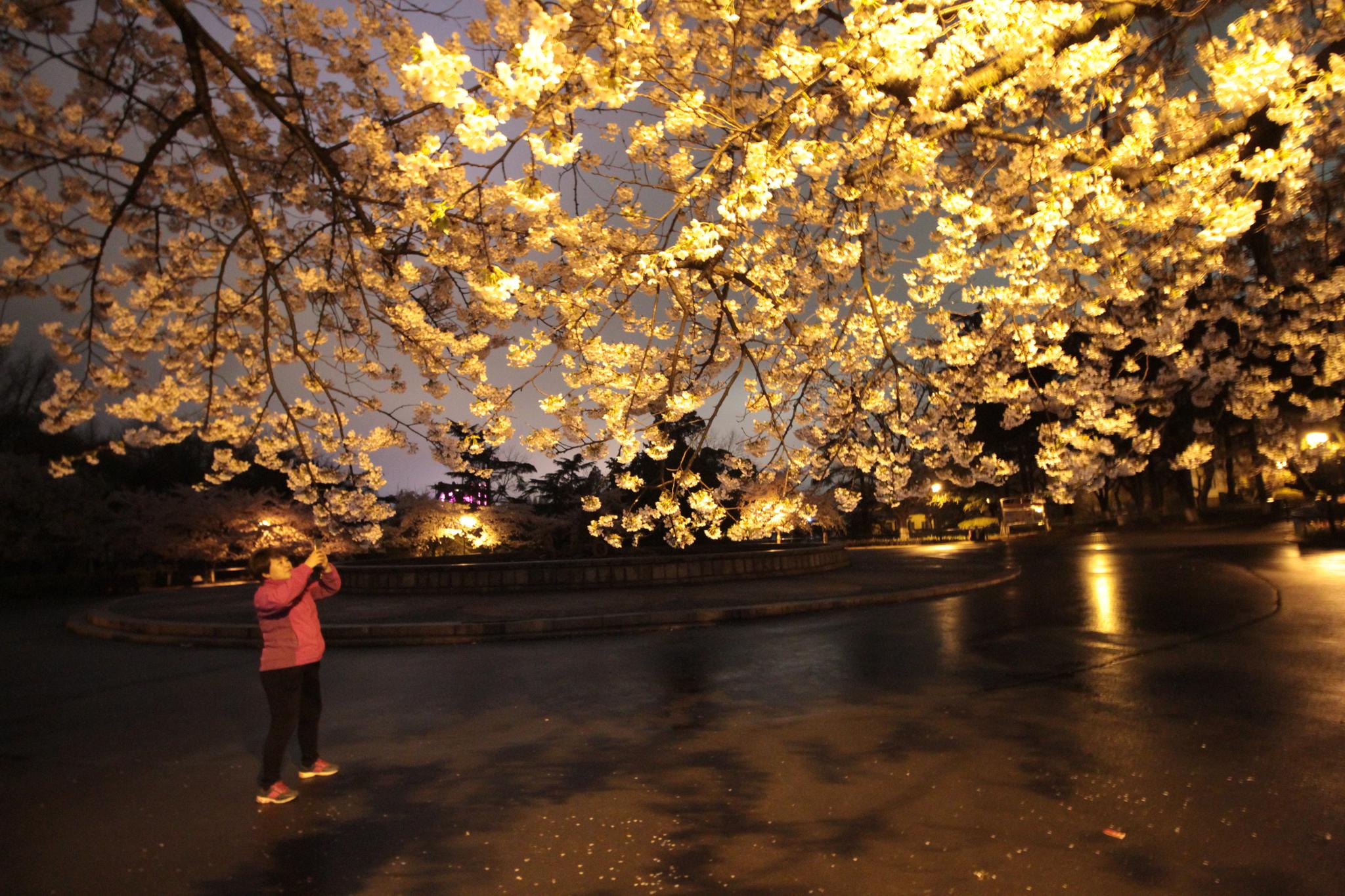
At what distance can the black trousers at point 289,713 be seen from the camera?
16.1 feet

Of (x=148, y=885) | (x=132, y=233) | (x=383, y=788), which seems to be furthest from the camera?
(x=132, y=233)

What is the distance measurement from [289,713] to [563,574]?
40.8ft

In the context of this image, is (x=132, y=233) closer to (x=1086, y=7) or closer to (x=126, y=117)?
(x=126, y=117)

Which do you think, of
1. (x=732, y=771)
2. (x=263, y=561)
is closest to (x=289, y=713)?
(x=263, y=561)

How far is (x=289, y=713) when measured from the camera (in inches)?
201

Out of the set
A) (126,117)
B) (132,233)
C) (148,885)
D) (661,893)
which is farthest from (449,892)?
(132,233)

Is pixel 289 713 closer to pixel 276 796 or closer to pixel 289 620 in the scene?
pixel 276 796

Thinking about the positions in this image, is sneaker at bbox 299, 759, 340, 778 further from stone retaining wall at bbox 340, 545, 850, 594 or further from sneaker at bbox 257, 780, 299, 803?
stone retaining wall at bbox 340, 545, 850, 594

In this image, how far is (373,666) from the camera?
31.4 ft

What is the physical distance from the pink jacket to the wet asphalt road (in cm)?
87

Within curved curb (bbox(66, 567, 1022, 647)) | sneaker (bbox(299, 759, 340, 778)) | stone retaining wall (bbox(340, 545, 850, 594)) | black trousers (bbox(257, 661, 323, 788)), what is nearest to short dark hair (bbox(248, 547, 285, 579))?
black trousers (bbox(257, 661, 323, 788))

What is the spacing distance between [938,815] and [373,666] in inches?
299

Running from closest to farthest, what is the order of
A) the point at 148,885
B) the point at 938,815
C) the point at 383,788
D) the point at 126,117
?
the point at 148,885
the point at 938,815
the point at 383,788
the point at 126,117

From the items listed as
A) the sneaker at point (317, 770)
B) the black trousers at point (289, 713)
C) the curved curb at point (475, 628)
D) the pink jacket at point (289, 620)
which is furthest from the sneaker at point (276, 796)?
the curved curb at point (475, 628)
